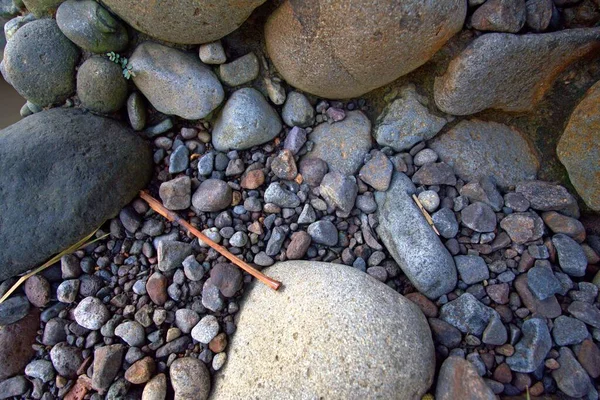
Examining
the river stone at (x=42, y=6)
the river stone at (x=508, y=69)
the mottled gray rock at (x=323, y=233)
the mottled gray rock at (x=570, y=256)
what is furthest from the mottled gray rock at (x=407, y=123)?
the river stone at (x=42, y=6)

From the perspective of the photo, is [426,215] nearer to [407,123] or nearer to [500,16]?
[407,123]

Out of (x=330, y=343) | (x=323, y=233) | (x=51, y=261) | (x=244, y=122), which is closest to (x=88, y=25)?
(x=244, y=122)

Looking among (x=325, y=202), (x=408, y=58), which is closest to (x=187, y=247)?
(x=325, y=202)

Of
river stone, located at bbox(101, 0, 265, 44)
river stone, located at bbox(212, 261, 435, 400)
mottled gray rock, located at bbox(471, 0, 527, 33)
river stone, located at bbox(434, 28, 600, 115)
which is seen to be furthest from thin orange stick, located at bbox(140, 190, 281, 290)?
mottled gray rock, located at bbox(471, 0, 527, 33)

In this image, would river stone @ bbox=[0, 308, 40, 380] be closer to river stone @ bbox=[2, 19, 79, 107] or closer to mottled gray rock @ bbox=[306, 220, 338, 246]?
river stone @ bbox=[2, 19, 79, 107]

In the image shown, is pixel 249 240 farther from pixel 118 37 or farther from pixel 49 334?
pixel 118 37

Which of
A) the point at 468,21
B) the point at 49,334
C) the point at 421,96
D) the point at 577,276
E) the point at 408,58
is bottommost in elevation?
the point at 49,334
